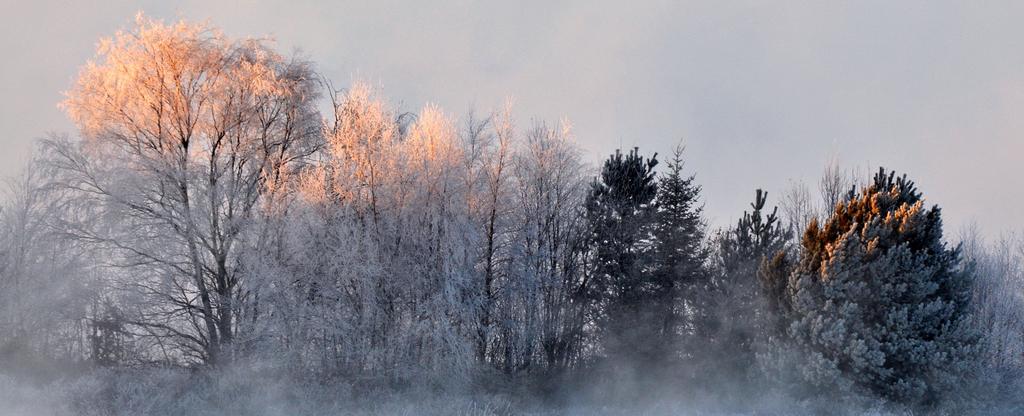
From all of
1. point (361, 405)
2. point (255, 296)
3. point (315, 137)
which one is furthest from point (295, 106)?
point (361, 405)

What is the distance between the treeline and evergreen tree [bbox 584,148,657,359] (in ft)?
0.21

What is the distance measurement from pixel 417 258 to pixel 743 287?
31.4 ft

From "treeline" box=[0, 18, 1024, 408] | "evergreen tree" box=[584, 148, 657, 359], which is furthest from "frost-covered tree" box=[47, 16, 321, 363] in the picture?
"evergreen tree" box=[584, 148, 657, 359]

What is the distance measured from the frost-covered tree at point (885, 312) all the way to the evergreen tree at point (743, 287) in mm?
1372

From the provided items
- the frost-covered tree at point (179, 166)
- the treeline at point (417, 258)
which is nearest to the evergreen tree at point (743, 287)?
the treeline at point (417, 258)

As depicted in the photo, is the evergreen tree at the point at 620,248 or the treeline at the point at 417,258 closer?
the treeline at the point at 417,258

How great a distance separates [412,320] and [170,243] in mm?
6991

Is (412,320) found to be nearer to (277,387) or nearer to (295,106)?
(277,387)

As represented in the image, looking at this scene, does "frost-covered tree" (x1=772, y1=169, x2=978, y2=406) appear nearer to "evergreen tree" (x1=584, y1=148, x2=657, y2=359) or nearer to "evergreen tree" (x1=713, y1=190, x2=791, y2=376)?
"evergreen tree" (x1=713, y1=190, x2=791, y2=376)

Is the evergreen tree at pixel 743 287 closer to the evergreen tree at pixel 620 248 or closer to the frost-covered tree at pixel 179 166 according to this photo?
the evergreen tree at pixel 620 248

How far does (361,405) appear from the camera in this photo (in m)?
19.3

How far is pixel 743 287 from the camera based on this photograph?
77.1 ft

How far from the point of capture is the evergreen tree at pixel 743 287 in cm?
2284

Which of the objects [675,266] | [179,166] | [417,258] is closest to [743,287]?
[675,266]
